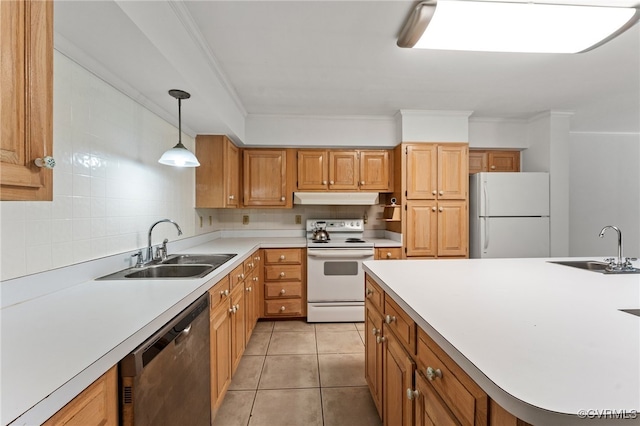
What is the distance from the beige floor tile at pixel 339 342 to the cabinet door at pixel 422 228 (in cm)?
111

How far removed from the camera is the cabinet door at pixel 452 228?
10.5 ft

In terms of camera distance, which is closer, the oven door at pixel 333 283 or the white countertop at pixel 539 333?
the white countertop at pixel 539 333

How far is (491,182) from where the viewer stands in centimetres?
307

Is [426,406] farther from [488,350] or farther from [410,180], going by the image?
[410,180]

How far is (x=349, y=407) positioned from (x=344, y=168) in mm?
2432

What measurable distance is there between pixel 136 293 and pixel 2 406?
0.71 meters

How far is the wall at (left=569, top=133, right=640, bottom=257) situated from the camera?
392 cm

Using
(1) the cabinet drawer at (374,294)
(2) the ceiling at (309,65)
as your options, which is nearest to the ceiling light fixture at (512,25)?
(2) the ceiling at (309,65)

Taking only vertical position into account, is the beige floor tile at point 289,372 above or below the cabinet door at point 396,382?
below

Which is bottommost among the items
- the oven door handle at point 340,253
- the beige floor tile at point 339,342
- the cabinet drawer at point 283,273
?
the beige floor tile at point 339,342

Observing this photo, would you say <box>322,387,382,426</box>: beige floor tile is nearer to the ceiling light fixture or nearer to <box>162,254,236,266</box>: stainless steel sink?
<box>162,254,236,266</box>: stainless steel sink

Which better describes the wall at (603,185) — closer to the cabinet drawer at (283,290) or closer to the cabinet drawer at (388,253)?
the cabinet drawer at (388,253)

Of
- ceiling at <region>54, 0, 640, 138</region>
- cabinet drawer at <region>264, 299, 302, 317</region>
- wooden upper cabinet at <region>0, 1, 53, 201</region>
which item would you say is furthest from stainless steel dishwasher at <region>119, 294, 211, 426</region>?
cabinet drawer at <region>264, 299, 302, 317</region>

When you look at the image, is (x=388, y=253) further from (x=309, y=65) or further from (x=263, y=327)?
(x=309, y=65)
